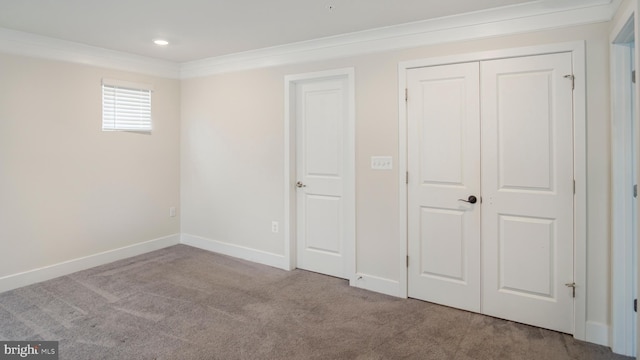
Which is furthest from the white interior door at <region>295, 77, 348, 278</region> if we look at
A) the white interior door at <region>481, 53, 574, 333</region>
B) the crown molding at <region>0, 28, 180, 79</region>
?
the crown molding at <region>0, 28, 180, 79</region>

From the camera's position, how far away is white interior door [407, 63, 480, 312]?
9.36 feet

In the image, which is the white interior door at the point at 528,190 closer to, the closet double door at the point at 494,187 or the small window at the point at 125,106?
the closet double door at the point at 494,187

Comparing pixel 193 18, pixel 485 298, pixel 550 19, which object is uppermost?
pixel 193 18

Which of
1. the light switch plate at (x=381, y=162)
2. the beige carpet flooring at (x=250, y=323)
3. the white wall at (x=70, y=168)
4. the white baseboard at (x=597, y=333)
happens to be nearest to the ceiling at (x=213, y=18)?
the white wall at (x=70, y=168)

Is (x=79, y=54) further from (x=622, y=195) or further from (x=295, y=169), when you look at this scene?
(x=622, y=195)

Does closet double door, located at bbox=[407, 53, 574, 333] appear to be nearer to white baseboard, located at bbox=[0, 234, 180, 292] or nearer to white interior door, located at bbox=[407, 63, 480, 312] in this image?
white interior door, located at bbox=[407, 63, 480, 312]

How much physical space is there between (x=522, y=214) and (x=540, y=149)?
0.51m

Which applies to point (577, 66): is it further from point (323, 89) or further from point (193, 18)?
point (193, 18)

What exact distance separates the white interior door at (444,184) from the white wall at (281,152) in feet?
0.54

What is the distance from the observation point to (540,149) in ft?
8.54

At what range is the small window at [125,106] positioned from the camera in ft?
13.1

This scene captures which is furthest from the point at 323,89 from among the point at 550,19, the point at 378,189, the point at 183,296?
the point at 183,296

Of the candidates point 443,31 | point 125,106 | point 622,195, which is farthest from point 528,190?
point 125,106

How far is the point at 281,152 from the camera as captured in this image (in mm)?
3891
